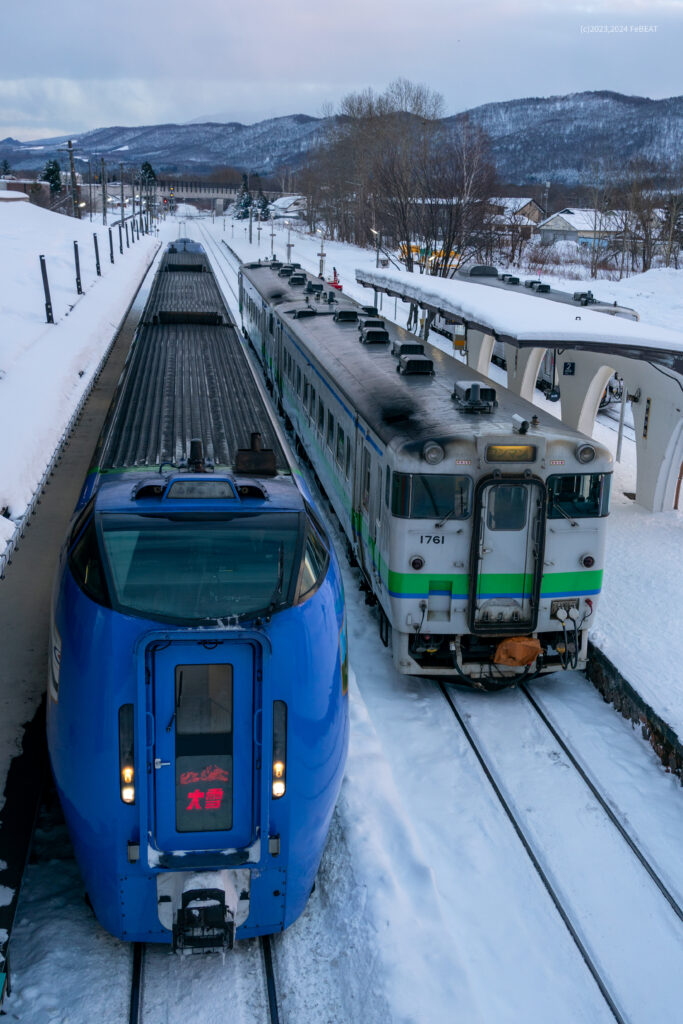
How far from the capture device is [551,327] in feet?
48.5

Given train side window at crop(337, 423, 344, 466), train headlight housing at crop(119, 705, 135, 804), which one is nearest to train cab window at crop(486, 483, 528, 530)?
train side window at crop(337, 423, 344, 466)

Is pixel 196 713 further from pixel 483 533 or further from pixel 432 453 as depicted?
pixel 483 533

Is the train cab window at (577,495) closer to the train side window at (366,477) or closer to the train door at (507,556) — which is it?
the train door at (507,556)

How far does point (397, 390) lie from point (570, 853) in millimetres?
6245

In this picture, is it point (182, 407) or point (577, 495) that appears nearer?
point (577, 495)

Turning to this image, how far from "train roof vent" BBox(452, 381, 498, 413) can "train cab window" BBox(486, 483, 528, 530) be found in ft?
4.30

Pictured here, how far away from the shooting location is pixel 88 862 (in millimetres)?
6027

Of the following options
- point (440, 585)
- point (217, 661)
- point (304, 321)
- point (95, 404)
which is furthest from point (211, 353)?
point (217, 661)

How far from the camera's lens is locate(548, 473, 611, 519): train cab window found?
10.1 meters

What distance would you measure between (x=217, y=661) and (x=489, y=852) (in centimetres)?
399

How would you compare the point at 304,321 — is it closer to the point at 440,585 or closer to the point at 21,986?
the point at 440,585

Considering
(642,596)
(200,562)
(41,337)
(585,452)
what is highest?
(200,562)

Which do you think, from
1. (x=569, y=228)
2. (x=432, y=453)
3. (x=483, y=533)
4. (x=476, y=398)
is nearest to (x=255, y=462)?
(x=432, y=453)

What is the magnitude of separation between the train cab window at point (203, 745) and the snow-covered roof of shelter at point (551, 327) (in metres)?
9.85
